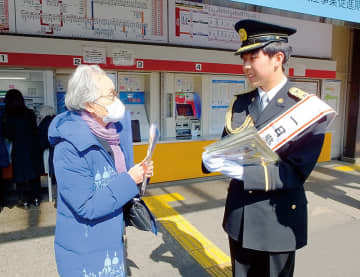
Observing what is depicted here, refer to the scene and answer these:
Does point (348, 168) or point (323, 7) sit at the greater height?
point (323, 7)

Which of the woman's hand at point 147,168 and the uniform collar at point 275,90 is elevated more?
the uniform collar at point 275,90

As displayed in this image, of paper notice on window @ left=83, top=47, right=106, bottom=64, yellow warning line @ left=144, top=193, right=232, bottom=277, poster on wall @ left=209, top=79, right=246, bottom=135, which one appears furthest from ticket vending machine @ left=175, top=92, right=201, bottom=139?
yellow warning line @ left=144, top=193, right=232, bottom=277

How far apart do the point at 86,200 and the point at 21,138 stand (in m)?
3.35

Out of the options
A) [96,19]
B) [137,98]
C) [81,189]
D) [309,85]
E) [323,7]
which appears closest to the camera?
[81,189]

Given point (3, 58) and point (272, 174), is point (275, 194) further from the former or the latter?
point (3, 58)

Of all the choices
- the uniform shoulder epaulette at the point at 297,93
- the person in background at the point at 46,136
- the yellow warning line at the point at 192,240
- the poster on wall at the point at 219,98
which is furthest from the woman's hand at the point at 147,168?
the poster on wall at the point at 219,98

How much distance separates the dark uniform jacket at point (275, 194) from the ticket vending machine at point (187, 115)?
4337 mm

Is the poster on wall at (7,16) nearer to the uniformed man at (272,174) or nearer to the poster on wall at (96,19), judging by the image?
the poster on wall at (96,19)

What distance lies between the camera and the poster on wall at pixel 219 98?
638 cm

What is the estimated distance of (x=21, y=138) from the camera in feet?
14.0

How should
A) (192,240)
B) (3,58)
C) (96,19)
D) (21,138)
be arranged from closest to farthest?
(192,240) → (21,138) → (3,58) → (96,19)

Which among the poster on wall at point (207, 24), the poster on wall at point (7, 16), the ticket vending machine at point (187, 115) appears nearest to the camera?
the poster on wall at point (7, 16)

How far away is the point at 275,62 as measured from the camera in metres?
1.57

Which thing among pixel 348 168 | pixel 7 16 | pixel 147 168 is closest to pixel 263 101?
pixel 147 168
